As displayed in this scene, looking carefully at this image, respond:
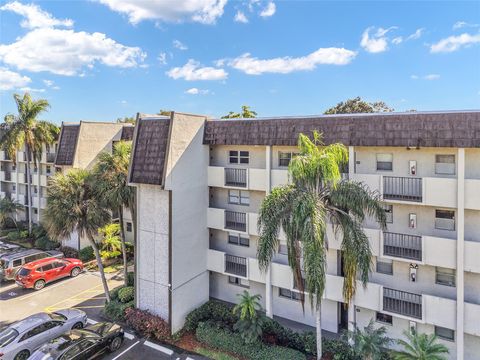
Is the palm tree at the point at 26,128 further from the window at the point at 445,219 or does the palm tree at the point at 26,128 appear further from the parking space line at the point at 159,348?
the window at the point at 445,219

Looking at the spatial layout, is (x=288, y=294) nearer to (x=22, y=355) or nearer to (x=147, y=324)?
(x=147, y=324)

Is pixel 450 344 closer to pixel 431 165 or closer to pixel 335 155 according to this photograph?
pixel 431 165

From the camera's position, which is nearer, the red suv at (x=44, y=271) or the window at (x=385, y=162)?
the window at (x=385, y=162)

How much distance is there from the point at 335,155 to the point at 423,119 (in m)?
4.20

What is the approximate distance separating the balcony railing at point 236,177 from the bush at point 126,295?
8393mm

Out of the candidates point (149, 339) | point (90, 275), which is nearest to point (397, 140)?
point (149, 339)

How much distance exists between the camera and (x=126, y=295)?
18.7m

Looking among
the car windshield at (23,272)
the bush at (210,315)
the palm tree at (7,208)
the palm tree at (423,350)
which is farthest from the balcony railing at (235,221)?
the palm tree at (7,208)

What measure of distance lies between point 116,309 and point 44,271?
7793mm

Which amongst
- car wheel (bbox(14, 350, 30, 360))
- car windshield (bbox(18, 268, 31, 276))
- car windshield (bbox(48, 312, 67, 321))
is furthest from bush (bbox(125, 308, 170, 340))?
car windshield (bbox(18, 268, 31, 276))

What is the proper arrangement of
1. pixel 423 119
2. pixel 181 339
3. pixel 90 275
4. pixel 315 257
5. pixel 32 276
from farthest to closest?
pixel 90 275
pixel 32 276
pixel 181 339
pixel 423 119
pixel 315 257

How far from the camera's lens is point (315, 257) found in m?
11.1

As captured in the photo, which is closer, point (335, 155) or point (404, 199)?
point (335, 155)

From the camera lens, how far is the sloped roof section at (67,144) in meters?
25.8
